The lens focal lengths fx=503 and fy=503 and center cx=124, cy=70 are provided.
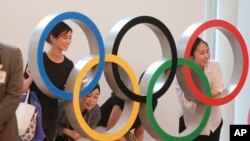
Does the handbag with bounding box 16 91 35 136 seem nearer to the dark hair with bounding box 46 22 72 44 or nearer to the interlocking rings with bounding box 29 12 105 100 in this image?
the interlocking rings with bounding box 29 12 105 100

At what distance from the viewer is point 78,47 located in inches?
182

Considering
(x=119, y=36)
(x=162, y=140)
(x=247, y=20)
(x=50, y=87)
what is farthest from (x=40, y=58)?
(x=247, y=20)

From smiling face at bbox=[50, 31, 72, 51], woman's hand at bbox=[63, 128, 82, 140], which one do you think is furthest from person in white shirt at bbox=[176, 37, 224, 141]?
smiling face at bbox=[50, 31, 72, 51]

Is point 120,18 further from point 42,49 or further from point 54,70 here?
point 42,49

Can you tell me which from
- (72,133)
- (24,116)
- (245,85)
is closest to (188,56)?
(72,133)

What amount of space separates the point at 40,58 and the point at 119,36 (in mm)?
541

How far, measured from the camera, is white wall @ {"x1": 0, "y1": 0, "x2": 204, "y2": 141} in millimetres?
4371

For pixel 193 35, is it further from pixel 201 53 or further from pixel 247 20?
pixel 247 20

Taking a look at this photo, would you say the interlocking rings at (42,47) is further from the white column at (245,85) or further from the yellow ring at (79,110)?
the white column at (245,85)

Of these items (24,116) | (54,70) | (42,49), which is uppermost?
(42,49)

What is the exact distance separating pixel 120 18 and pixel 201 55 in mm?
1358

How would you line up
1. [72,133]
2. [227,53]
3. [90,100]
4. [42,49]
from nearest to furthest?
[42,49] → [90,100] → [72,133] → [227,53]

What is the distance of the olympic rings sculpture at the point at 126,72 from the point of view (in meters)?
3.06

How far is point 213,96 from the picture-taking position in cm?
378
